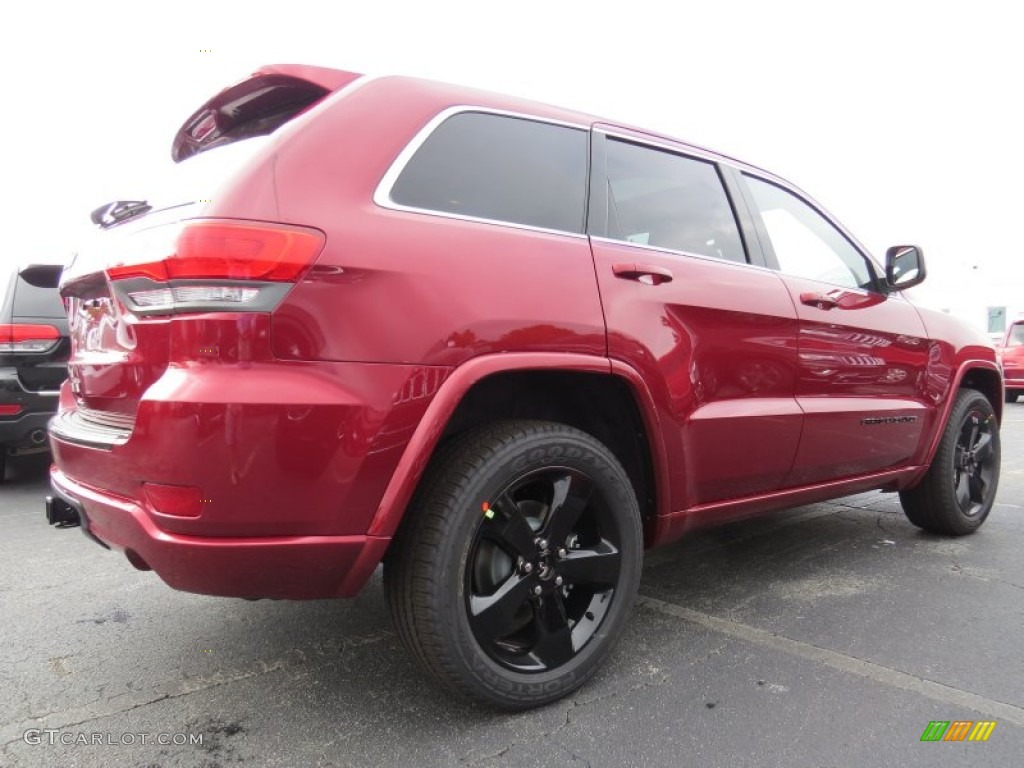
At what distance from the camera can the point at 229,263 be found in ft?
5.41

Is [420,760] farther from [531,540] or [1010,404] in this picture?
[1010,404]

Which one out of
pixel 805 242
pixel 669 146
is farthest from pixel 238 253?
pixel 805 242

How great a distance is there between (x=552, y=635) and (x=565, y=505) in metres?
0.39

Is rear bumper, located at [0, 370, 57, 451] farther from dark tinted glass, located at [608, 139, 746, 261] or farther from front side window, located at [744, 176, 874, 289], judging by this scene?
front side window, located at [744, 176, 874, 289]

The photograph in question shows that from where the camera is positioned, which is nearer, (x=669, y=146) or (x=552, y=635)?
(x=552, y=635)

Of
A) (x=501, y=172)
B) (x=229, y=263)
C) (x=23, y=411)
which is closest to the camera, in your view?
(x=229, y=263)

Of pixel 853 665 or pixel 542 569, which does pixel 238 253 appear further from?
pixel 853 665

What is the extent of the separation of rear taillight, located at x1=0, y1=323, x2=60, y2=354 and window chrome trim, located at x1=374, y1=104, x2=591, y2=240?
14.2 feet

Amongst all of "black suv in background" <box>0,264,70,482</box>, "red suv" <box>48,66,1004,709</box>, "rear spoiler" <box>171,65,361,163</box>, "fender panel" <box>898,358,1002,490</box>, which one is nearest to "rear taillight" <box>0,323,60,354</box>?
"black suv in background" <box>0,264,70,482</box>

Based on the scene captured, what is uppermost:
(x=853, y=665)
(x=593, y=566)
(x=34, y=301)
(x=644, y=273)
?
(x=644, y=273)

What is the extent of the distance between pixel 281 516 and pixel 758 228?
228 centimetres

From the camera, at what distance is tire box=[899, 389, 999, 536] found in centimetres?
383

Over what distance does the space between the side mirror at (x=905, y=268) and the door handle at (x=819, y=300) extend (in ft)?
2.19

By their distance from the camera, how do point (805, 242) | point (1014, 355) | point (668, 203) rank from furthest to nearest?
point (1014, 355), point (805, 242), point (668, 203)
